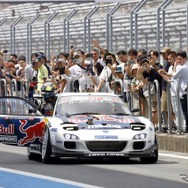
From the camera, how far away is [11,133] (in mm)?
16938

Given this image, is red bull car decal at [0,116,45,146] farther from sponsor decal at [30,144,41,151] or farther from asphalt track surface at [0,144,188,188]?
asphalt track surface at [0,144,188,188]

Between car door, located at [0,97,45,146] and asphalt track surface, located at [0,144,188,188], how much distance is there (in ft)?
1.15

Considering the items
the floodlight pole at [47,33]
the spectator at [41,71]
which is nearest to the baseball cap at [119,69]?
the spectator at [41,71]

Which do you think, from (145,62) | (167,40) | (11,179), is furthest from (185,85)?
(11,179)

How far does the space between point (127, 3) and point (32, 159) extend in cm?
909

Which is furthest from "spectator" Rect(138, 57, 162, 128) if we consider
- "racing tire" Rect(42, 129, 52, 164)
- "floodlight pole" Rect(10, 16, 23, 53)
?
"floodlight pole" Rect(10, 16, 23, 53)

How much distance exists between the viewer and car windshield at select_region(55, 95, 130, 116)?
16.8 metres

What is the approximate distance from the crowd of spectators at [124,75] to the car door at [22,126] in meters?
3.17

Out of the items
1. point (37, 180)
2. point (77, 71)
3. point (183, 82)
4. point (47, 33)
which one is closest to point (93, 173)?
point (37, 180)

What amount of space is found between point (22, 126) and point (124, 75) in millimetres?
5266

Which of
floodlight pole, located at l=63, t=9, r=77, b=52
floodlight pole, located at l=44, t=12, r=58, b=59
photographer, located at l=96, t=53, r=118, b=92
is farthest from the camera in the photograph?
floodlight pole, located at l=44, t=12, r=58, b=59

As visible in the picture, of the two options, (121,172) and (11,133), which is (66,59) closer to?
(11,133)

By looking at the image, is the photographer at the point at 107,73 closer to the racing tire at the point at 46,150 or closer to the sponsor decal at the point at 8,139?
the sponsor decal at the point at 8,139

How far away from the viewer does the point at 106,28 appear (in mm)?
26453
